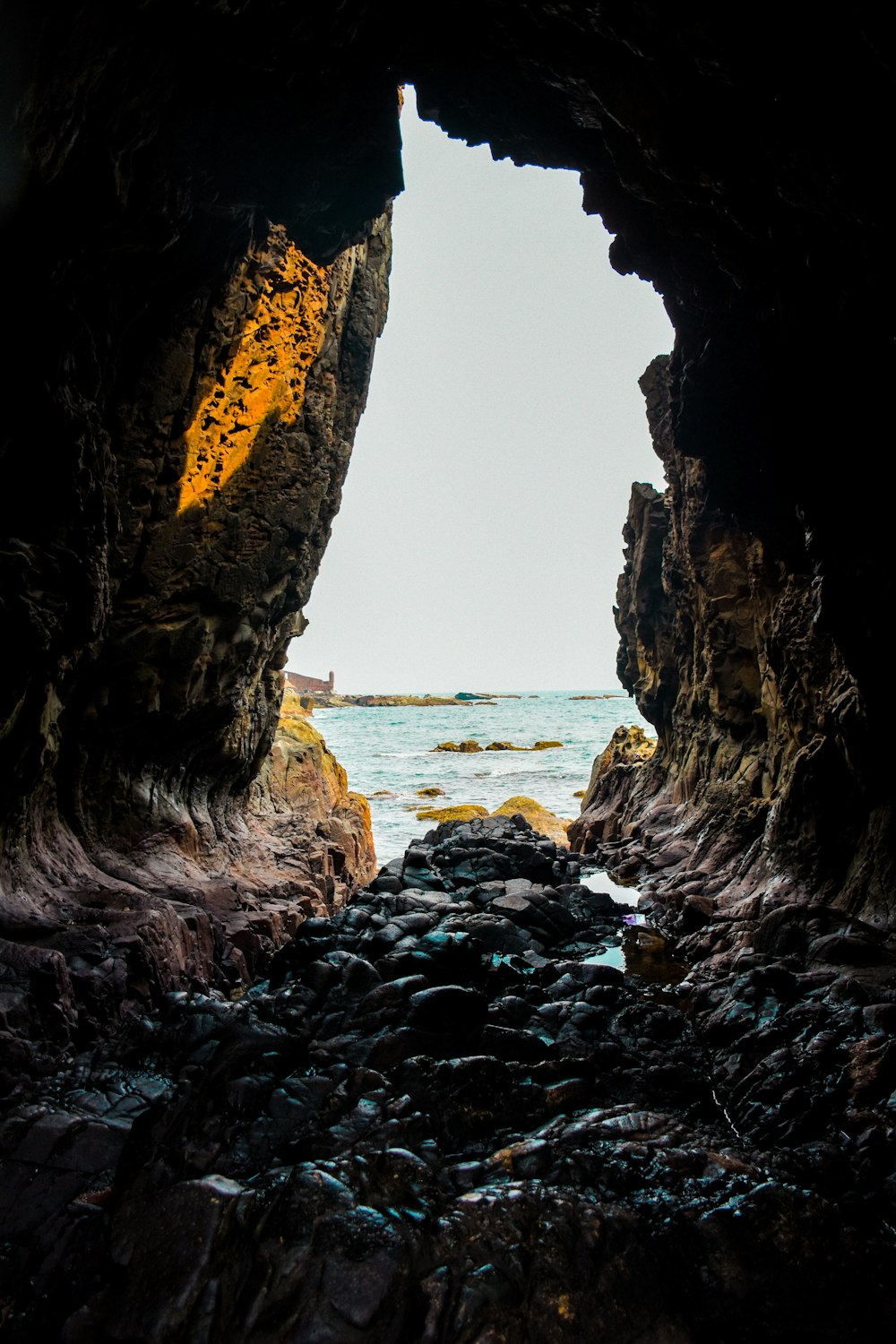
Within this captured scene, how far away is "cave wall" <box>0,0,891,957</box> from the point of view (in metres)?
5.07

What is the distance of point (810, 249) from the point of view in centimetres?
595

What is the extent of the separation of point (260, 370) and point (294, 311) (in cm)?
160

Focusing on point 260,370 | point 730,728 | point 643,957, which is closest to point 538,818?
point 730,728

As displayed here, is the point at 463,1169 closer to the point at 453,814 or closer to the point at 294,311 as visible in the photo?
the point at 294,311

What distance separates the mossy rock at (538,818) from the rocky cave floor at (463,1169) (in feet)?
50.2

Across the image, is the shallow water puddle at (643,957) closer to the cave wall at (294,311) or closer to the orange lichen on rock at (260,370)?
the cave wall at (294,311)

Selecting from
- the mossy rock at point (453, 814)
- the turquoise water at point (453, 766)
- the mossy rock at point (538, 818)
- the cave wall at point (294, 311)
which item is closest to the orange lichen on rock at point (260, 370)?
the cave wall at point (294, 311)

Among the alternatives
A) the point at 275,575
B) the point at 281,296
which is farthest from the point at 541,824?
the point at 281,296

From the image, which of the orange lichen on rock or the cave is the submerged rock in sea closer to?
the cave

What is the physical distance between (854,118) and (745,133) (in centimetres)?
135

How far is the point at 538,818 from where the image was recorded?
2373 cm

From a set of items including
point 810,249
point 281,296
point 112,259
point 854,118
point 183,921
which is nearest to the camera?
point 854,118

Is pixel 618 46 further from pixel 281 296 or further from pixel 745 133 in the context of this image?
pixel 281 296

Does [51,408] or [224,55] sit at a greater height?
[224,55]
